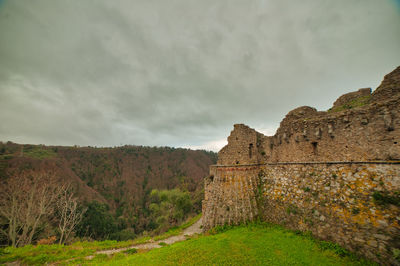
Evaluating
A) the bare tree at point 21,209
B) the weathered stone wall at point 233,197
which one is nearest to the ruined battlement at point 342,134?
the weathered stone wall at point 233,197

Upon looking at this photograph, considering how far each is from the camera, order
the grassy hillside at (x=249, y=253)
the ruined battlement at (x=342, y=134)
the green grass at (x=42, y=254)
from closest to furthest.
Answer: the grassy hillside at (x=249, y=253) → the ruined battlement at (x=342, y=134) → the green grass at (x=42, y=254)

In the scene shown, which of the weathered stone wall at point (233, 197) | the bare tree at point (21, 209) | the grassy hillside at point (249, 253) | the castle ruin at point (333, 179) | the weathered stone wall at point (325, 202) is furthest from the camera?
the bare tree at point (21, 209)

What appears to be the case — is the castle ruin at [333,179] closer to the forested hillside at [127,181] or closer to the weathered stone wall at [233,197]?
the weathered stone wall at [233,197]

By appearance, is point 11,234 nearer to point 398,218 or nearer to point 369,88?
point 398,218

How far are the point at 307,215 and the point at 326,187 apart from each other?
163 centimetres

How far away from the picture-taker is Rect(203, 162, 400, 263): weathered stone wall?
4805 mm

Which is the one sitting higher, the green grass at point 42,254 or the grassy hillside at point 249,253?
the grassy hillside at point 249,253

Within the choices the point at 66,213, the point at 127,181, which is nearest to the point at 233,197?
the point at 66,213

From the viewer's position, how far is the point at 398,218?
4.51 metres

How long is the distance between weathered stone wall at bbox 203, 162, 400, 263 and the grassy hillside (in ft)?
1.93

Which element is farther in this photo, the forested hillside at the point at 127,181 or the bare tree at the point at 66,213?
the forested hillside at the point at 127,181

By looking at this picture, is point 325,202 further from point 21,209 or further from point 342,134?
point 21,209

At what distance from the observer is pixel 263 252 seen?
5.77 meters

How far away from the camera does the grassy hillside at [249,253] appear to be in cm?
510
